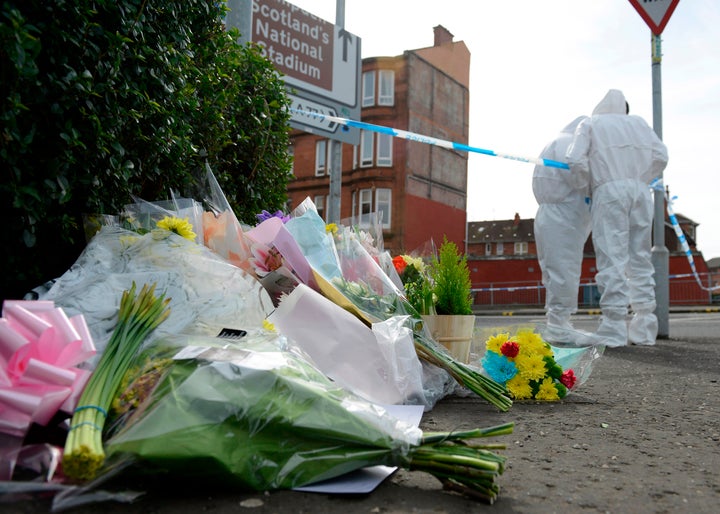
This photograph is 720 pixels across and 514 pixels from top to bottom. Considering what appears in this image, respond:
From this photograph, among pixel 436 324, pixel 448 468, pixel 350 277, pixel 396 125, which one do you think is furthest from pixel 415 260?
pixel 396 125

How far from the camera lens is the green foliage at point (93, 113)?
218cm

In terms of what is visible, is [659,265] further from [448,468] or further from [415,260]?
[448,468]

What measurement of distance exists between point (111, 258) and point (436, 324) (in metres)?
1.95

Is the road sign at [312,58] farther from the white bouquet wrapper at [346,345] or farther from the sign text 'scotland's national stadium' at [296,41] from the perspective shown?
the white bouquet wrapper at [346,345]

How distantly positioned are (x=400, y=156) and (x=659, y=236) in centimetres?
2181

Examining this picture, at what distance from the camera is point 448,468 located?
1.69 metres

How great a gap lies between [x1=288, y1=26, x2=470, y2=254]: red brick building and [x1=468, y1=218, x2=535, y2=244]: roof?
Result: 19.3 m

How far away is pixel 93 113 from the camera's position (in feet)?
8.28

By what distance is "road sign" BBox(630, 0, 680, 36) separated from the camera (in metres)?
7.75

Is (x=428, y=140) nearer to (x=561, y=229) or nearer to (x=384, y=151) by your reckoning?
(x=561, y=229)

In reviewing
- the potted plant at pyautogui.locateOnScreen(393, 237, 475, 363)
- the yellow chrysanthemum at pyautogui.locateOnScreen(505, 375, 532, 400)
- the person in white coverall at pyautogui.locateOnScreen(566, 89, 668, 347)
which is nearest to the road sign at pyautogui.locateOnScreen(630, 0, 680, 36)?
the person in white coverall at pyautogui.locateOnScreen(566, 89, 668, 347)

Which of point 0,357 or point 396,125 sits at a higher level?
point 396,125

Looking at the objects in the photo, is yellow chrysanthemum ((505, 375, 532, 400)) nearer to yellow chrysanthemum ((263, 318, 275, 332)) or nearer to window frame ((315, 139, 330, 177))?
yellow chrysanthemum ((263, 318, 275, 332))

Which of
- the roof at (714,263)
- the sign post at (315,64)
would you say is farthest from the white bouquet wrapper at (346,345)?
the roof at (714,263)
